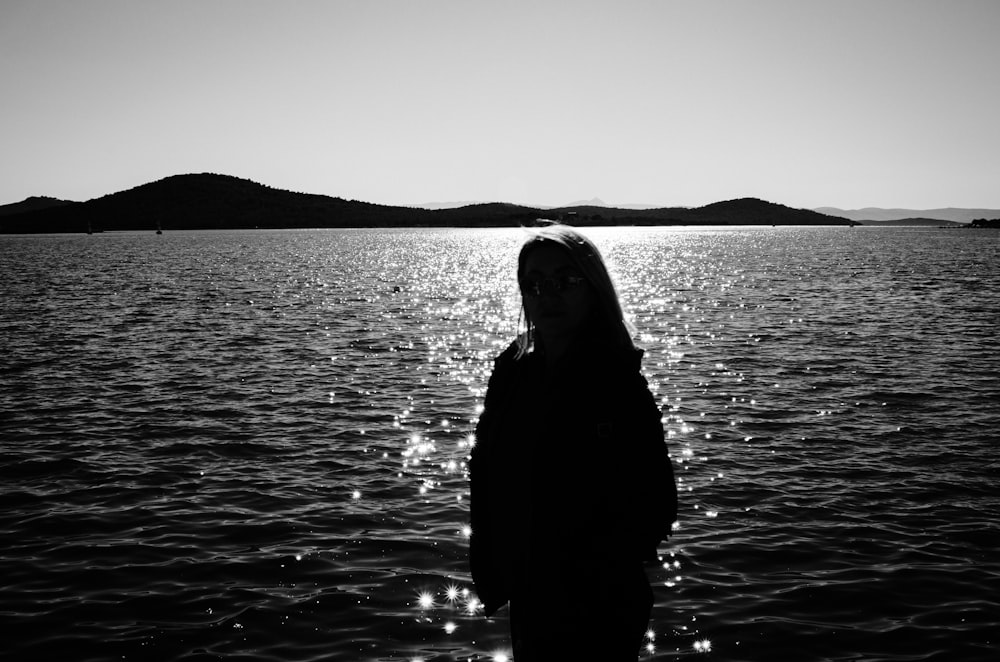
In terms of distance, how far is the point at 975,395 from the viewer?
22.9 metres

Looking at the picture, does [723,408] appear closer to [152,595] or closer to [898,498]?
[898,498]

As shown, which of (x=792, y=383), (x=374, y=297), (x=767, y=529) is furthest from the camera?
(x=374, y=297)

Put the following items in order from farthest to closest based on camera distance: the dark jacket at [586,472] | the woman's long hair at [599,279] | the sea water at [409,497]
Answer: the sea water at [409,497] → the woman's long hair at [599,279] → the dark jacket at [586,472]

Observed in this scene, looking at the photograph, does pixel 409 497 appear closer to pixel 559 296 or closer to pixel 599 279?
pixel 559 296

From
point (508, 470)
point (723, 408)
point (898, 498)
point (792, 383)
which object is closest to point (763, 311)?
point (792, 383)

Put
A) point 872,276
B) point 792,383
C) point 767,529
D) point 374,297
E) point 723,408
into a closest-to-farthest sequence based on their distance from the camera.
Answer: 1. point 767,529
2. point 723,408
3. point 792,383
4. point 374,297
5. point 872,276

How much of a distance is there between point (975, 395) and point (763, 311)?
2299cm

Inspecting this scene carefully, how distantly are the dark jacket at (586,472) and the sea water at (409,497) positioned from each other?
0.36m

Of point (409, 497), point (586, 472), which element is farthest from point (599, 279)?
point (409, 497)

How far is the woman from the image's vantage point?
11.6 ft

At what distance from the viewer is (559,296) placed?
3.99 metres

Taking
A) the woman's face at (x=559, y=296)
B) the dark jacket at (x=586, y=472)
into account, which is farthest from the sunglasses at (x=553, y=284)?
the dark jacket at (x=586, y=472)

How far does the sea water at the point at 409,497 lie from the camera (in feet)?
32.0

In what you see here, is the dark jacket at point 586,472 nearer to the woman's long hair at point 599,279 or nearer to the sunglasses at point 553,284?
the woman's long hair at point 599,279
